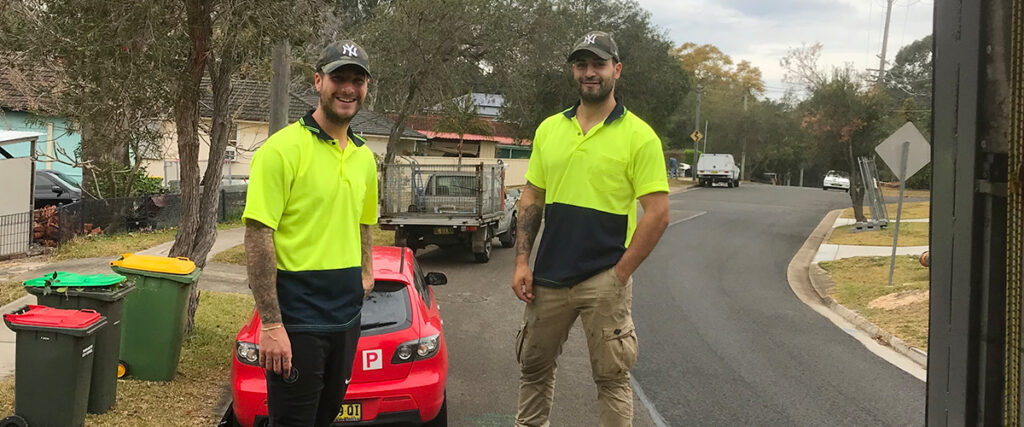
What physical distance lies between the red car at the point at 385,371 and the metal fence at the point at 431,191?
1013 cm

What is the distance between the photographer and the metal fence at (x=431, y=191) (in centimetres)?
1550

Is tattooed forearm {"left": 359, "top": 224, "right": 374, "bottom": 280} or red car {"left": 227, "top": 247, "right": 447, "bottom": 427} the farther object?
red car {"left": 227, "top": 247, "right": 447, "bottom": 427}

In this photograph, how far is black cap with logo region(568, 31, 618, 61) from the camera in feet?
11.2

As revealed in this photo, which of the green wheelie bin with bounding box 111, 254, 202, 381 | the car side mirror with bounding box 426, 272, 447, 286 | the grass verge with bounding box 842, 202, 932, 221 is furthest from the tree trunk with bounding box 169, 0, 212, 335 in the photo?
the grass verge with bounding box 842, 202, 932, 221

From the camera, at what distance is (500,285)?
42.4 ft

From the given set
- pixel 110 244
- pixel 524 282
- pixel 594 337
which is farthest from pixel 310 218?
pixel 110 244

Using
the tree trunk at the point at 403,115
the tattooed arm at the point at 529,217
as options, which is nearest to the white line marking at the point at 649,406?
the tattooed arm at the point at 529,217

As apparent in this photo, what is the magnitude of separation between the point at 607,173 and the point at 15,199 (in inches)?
515

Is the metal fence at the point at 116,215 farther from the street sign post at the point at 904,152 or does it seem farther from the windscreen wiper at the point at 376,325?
the street sign post at the point at 904,152

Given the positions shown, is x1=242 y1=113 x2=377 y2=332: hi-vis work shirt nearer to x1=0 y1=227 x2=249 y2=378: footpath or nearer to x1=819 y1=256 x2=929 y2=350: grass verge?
x1=819 y1=256 x2=929 y2=350: grass verge

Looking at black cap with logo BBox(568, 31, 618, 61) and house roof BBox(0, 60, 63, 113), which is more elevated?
house roof BBox(0, 60, 63, 113)

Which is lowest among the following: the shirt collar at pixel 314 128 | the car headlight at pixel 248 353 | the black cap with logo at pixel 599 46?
the car headlight at pixel 248 353

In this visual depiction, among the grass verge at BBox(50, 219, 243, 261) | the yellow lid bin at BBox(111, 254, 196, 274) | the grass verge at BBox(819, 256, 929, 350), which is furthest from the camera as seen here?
the grass verge at BBox(50, 219, 243, 261)

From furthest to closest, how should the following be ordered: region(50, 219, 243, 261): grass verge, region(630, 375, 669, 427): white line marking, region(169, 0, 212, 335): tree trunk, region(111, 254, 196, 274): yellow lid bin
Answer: region(50, 219, 243, 261): grass verge → region(169, 0, 212, 335): tree trunk → region(630, 375, 669, 427): white line marking → region(111, 254, 196, 274): yellow lid bin
